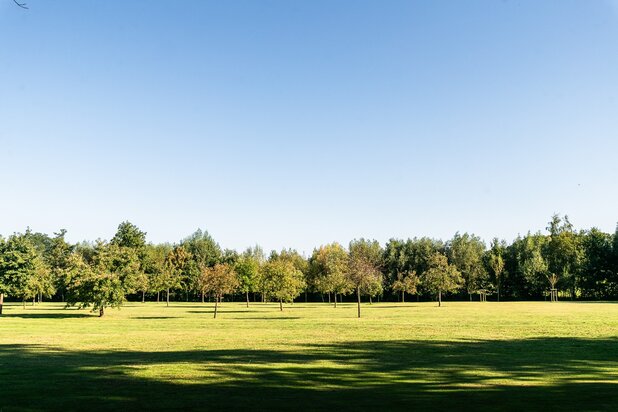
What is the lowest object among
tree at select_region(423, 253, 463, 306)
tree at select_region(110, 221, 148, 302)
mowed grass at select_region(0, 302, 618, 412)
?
mowed grass at select_region(0, 302, 618, 412)

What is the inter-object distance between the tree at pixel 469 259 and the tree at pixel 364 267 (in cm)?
1823

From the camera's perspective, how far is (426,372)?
17.0m

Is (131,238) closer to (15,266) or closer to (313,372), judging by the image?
(15,266)

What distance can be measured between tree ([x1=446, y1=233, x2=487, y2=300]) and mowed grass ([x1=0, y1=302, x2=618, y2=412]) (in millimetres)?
85343

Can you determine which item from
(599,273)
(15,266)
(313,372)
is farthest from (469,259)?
(313,372)

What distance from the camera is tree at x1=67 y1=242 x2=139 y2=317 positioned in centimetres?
5312

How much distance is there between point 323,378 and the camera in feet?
51.7

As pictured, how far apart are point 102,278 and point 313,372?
42334 mm

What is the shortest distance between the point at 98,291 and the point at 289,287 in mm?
22493

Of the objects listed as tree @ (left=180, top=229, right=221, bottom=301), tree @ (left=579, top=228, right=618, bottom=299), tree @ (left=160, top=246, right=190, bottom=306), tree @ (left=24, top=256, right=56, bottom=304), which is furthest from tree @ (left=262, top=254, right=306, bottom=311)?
tree @ (left=579, top=228, right=618, bottom=299)

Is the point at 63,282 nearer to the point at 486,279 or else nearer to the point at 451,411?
the point at 451,411

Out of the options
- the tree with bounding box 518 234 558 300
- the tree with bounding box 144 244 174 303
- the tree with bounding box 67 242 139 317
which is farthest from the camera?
the tree with bounding box 518 234 558 300

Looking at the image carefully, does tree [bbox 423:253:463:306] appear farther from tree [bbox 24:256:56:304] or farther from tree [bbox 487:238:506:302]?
tree [bbox 24:256:56:304]

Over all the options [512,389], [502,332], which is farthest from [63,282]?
→ [512,389]
